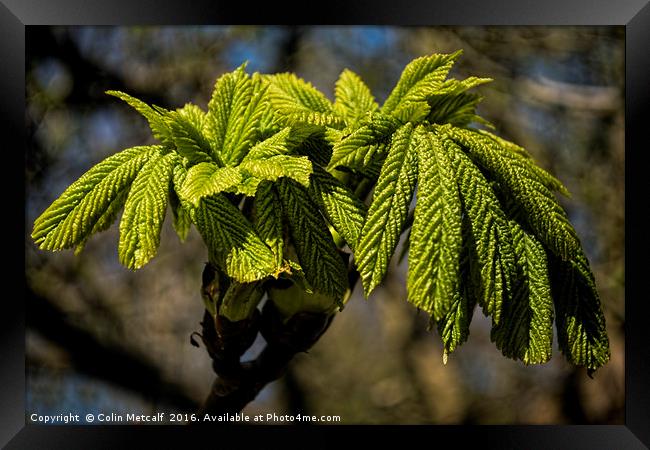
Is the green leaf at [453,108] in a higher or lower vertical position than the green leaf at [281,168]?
higher

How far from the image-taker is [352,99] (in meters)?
0.94

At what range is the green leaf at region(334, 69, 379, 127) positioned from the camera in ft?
3.01

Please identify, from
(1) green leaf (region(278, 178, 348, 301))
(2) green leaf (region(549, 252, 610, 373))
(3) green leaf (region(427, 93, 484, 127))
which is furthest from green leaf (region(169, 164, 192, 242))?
(2) green leaf (region(549, 252, 610, 373))

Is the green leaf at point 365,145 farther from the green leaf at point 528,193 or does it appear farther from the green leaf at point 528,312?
the green leaf at point 528,312

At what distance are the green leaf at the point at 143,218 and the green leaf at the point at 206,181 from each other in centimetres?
3

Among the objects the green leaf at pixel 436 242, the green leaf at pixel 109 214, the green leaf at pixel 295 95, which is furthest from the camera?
the green leaf at pixel 295 95

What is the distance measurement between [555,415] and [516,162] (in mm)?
1534

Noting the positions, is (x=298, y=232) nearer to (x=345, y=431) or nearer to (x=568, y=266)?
(x=568, y=266)

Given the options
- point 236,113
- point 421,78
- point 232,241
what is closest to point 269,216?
point 232,241

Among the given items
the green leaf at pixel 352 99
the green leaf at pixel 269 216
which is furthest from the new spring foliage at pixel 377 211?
the green leaf at pixel 352 99

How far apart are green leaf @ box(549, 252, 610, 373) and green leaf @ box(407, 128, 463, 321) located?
0.16 metres

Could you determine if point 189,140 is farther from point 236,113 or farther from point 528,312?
point 528,312

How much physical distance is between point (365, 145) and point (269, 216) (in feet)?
0.47

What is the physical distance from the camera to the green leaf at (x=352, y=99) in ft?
3.01
